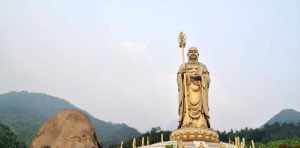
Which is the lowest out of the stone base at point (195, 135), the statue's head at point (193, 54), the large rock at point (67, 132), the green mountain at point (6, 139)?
the green mountain at point (6, 139)


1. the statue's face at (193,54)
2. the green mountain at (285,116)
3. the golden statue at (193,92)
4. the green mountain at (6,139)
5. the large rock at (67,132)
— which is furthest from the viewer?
the green mountain at (285,116)

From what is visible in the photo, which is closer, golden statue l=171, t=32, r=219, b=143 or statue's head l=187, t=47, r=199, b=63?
golden statue l=171, t=32, r=219, b=143

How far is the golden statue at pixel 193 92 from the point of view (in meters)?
14.0

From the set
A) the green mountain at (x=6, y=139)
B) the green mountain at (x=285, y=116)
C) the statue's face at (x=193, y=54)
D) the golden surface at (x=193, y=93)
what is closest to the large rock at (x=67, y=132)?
the golden surface at (x=193, y=93)

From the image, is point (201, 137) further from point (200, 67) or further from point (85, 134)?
point (85, 134)

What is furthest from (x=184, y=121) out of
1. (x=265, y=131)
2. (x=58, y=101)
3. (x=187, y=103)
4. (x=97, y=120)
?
(x=58, y=101)

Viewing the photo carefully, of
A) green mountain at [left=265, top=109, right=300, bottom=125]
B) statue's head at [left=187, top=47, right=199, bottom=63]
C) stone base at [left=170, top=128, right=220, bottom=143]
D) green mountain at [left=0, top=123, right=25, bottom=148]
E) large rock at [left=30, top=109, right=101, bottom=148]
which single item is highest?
statue's head at [left=187, top=47, right=199, bottom=63]

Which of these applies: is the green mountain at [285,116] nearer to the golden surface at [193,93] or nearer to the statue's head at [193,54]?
the statue's head at [193,54]

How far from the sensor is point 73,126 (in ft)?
21.5

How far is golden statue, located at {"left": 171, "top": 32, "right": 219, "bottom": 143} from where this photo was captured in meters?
14.0

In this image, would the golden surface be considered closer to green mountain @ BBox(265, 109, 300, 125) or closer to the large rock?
the large rock

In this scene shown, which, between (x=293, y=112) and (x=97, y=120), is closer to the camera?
(x=97, y=120)

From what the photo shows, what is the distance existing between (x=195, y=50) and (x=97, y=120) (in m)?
75.4

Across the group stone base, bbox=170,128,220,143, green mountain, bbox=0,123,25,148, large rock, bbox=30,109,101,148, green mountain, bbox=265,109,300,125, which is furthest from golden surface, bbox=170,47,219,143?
green mountain, bbox=265,109,300,125
